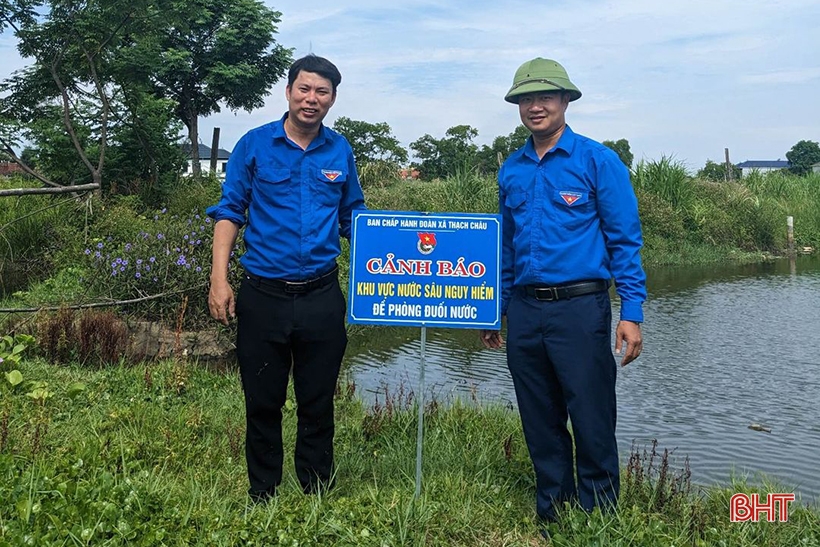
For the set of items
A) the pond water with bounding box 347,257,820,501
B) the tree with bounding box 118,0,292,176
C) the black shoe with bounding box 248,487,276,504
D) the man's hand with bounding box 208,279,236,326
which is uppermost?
the tree with bounding box 118,0,292,176

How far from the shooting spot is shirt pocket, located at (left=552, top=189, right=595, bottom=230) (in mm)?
3156

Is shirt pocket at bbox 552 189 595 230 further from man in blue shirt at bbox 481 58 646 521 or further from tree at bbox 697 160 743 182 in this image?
tree at bbox 697 160 743 182

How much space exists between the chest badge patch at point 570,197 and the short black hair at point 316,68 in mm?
1135

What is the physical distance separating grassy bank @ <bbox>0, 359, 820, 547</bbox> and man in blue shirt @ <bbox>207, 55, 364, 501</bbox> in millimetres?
Result: 407

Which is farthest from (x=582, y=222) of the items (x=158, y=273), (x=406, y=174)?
(x=406, y=174)

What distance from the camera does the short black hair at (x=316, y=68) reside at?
3268mm

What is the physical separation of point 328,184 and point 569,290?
3.85 feet

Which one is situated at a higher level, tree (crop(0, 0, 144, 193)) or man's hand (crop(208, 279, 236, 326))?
tree (crop(0, 0, 144, 193))

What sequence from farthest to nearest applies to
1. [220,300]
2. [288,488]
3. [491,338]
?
[491,338], [288,488], [220,300]

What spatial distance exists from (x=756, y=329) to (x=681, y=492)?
7.27 metres

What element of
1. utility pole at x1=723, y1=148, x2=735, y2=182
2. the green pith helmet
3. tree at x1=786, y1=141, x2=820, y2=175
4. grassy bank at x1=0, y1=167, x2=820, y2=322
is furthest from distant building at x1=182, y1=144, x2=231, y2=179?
tree at x1=786, y1=141, x2=820, y2=175

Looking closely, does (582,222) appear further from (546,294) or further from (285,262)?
(285,262)

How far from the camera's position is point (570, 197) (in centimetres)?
316

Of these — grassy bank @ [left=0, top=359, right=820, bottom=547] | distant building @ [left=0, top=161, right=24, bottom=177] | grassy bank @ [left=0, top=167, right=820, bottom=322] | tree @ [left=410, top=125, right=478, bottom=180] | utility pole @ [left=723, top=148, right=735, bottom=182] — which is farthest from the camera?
tree @ [left=410, top=125, right=478, bottom=180]
